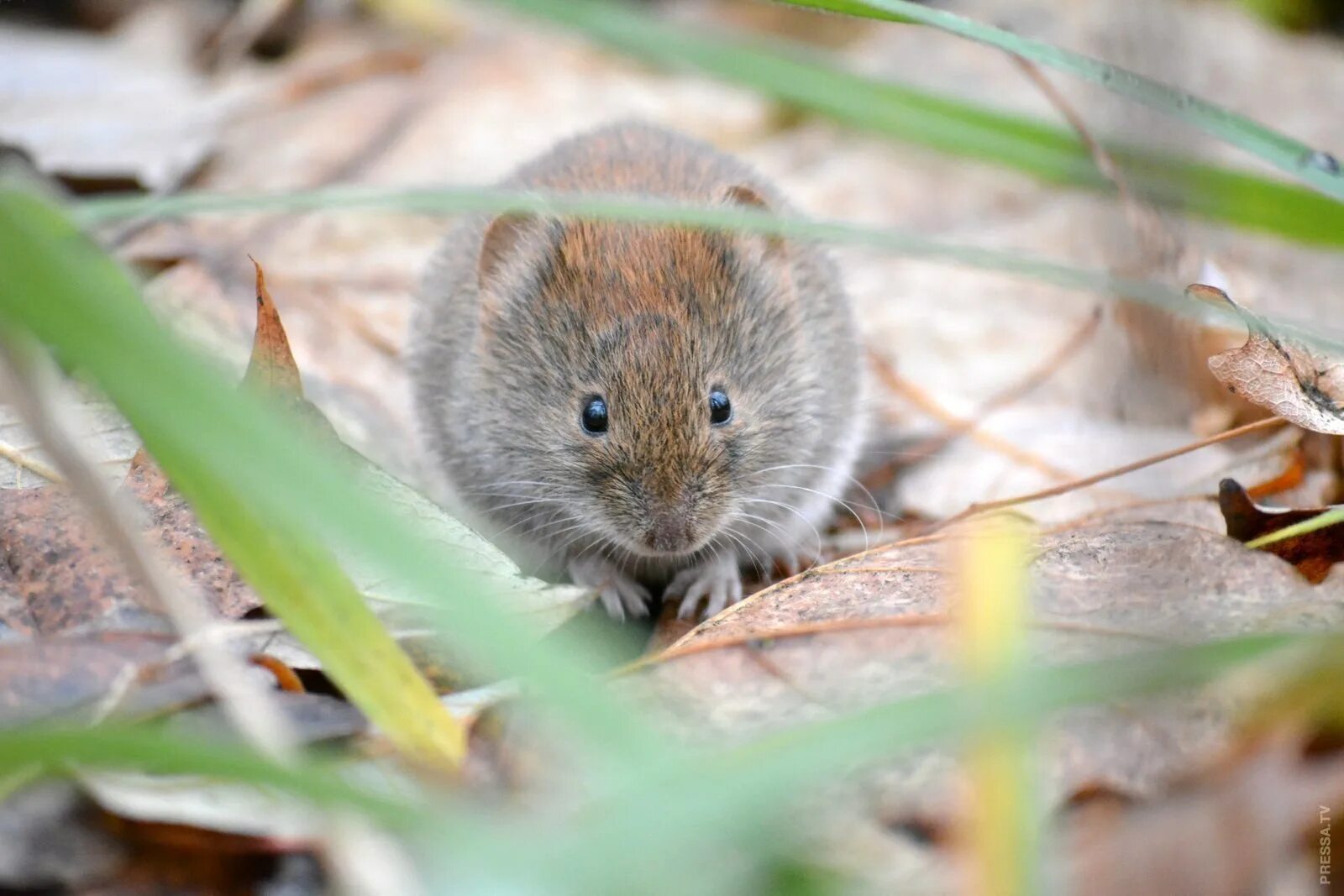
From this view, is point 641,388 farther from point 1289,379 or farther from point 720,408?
point 1289,379

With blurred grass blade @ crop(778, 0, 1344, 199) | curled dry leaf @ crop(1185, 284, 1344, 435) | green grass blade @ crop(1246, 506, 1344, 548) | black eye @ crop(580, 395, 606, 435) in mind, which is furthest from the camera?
black eye @ crop(580, 395, 606, 435)

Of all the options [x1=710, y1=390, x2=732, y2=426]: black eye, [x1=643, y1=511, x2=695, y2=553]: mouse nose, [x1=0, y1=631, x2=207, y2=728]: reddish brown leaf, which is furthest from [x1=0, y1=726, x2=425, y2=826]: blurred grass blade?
[x1=710, y1=390, x2=732, y2=426]: black eye

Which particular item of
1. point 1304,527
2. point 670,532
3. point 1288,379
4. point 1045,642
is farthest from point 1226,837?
point 670,532

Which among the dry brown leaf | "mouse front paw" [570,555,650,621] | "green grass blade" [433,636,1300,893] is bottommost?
"mouse front paw" [570,555,650,621]

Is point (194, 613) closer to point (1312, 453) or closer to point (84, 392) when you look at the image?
point (84, 392)

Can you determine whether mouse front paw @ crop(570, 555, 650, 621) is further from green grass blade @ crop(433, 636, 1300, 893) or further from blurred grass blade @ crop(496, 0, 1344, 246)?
green grass blade @ crop(433, 636, 1300, 893)

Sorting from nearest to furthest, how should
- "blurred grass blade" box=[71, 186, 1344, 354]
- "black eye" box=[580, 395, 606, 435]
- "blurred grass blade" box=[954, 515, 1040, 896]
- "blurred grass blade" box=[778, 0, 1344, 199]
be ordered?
"blurred grass blade" box=[954, 515, 1040, 896]
"blurred grass blade" box=[71, 186, 1344, 354]
"blurred grass blade" box=[778, 0, 1344, 199]
"black eye" box=[580, 395, 606, 435]

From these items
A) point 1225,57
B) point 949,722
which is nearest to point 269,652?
point 949,722
